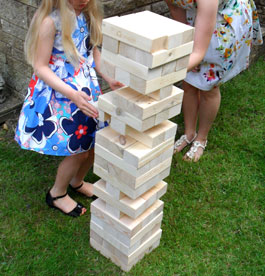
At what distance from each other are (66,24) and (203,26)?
30.5 inches

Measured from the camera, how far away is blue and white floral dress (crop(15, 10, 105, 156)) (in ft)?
7.36

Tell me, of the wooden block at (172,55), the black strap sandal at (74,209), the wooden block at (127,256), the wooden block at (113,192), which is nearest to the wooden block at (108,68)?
the wooden block at (172,55)

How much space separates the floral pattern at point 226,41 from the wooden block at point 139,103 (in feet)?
3.41

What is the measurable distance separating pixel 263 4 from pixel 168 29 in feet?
13.9

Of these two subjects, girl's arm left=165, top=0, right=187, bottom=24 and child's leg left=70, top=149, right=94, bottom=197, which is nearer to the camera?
child's leg left=70, top=149, right=94, bottom=197

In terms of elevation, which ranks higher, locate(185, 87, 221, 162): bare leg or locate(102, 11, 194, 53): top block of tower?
locate(102, 11, 194, 53): top block of tower

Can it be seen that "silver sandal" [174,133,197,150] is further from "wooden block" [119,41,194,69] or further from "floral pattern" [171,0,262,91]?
"wooden block" [119,41,194,69]

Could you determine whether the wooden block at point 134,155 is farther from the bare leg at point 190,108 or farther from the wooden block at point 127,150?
the bare leg at point 190,108

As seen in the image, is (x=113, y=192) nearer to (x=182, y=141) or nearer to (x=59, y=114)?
(x=59, y=114)

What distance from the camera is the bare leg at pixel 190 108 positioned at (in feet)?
10.4

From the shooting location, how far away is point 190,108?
3248 mm

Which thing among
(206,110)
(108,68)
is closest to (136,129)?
(108,68)

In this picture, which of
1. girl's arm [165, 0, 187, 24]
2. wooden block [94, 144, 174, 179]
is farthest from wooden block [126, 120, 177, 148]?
girl's arm [165, 0, 187, 24]

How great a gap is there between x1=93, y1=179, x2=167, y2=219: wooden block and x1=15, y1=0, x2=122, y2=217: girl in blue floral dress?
1.06ft
